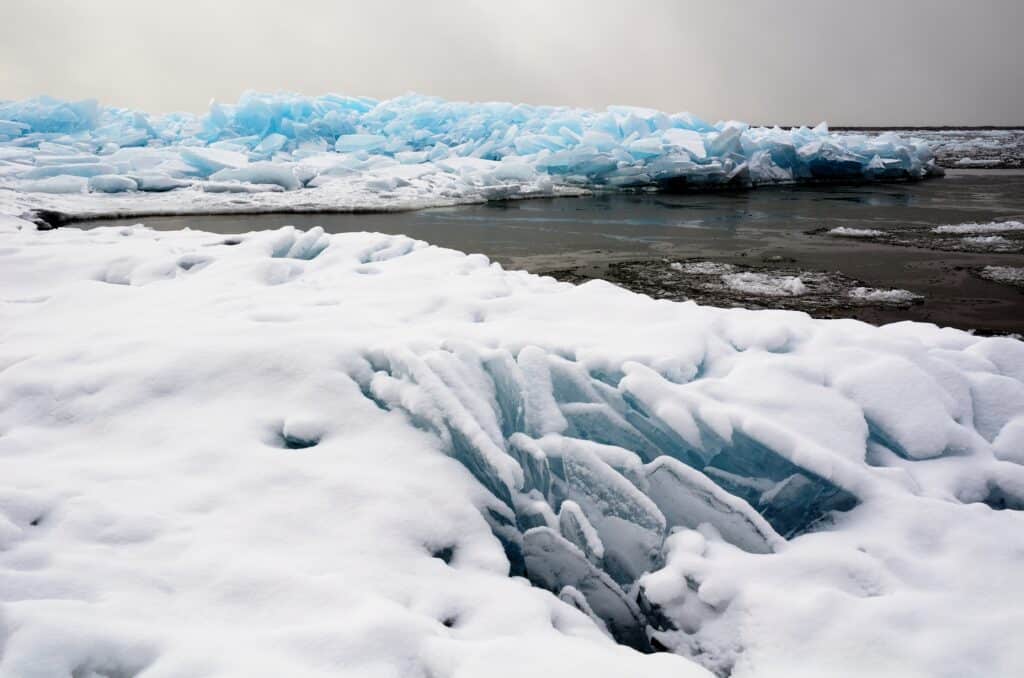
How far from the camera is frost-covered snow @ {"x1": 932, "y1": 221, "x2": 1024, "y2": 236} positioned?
39.0 feet

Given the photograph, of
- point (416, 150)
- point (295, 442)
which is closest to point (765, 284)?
point (295, 442)

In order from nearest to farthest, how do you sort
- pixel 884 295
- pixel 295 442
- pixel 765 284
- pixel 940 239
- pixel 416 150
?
1. pixel 295 442
2. pixel 884 295
3. pixel 765 284
4. pixel 940 239
5. pixel 416 150

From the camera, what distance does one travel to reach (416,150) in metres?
25.1

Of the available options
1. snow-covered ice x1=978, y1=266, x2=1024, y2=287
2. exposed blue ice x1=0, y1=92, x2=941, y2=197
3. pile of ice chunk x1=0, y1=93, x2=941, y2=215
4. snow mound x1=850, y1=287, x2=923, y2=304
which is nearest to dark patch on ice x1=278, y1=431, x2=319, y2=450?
snow mound x1=850, y1=287, x2=923, y2=304

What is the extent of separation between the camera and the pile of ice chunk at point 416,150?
721 inches

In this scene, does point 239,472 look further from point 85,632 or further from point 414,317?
point 414,317

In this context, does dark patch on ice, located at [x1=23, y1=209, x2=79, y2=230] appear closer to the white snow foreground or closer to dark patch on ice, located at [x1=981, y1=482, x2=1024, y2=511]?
the white snow foreground

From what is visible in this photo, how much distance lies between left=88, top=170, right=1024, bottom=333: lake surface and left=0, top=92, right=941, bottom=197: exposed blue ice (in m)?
1.48

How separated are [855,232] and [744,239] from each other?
6.82 ft

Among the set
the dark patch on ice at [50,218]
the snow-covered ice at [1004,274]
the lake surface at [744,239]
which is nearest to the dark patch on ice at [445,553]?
the lake surface at [744,239]

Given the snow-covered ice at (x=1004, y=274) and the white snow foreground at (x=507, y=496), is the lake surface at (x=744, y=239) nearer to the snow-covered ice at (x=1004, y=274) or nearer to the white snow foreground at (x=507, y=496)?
the snow-covered ice at (x=1004, y=274)

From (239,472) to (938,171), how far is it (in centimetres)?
3097

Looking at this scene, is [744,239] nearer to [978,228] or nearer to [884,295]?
[978,228]

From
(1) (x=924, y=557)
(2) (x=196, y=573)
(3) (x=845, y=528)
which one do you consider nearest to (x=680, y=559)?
(3) (x=845, y=528)
